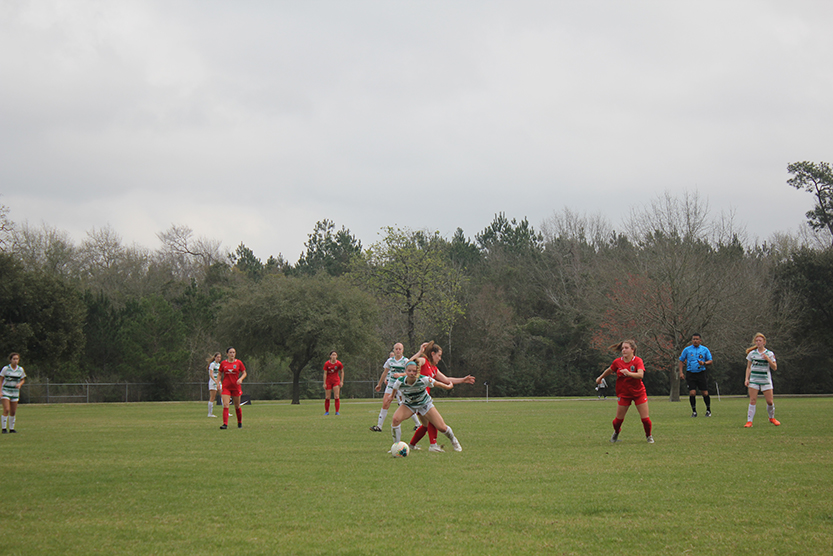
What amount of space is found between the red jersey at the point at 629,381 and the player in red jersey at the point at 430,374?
2.80 m

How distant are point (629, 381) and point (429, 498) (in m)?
6.99

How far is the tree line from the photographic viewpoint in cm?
4200

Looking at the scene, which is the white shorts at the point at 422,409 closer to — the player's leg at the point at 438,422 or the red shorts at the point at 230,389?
the player's leg at the point at 438,422

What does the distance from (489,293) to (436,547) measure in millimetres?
62606

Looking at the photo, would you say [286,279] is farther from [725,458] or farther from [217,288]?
[725,458]

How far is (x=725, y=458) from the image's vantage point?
10883 millimetres

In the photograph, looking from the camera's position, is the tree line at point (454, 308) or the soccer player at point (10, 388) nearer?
the soccer player at point (10, 388)

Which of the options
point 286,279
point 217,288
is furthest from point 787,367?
point 217,288

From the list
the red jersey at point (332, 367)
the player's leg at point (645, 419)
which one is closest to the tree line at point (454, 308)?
the red jersey at point (332, 367)

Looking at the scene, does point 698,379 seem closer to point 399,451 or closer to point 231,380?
point 399,451

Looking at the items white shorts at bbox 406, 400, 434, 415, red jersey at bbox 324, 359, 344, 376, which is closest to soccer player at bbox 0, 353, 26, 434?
red jersey at bbox 324, 359, 344, 376

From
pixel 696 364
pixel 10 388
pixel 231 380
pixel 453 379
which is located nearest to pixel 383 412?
pixel 453 379

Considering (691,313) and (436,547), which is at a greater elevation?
(691,313)

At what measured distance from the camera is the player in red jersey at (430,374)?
12977 mm
